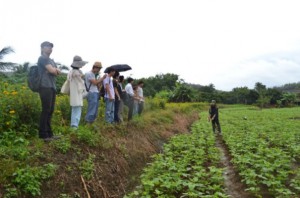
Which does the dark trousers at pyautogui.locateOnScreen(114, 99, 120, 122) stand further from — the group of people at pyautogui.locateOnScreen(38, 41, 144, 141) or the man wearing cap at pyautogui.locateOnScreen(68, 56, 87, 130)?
the man wearing cap at pyautogui.locateOnScreen(68, 56, 87, 130)

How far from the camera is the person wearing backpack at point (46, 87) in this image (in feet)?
20.5

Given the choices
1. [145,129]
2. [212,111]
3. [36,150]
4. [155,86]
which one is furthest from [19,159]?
[155,86]

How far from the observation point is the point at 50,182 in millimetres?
5188

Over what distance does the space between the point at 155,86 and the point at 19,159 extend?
50.1 metres

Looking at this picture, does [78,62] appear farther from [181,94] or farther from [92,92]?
[181,94]

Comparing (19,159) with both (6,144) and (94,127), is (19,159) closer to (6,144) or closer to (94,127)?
(6,144)

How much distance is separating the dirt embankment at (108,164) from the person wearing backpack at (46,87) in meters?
0.60

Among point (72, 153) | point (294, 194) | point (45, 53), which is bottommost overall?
point (294, 194)

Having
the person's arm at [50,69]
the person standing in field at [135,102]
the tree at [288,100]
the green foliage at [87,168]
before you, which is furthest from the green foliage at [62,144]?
the tree at [288,100]

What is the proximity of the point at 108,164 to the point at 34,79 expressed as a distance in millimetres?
2439

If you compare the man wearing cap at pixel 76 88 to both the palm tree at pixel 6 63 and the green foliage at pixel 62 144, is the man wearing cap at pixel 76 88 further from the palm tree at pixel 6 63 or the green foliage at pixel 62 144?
the palm tree at pixel 6 63

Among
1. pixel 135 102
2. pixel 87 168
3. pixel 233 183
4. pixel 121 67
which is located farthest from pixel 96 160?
pixel 135 102

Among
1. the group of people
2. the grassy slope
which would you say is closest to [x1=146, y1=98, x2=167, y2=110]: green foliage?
the group of people

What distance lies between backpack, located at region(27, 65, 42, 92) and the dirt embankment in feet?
4.55
